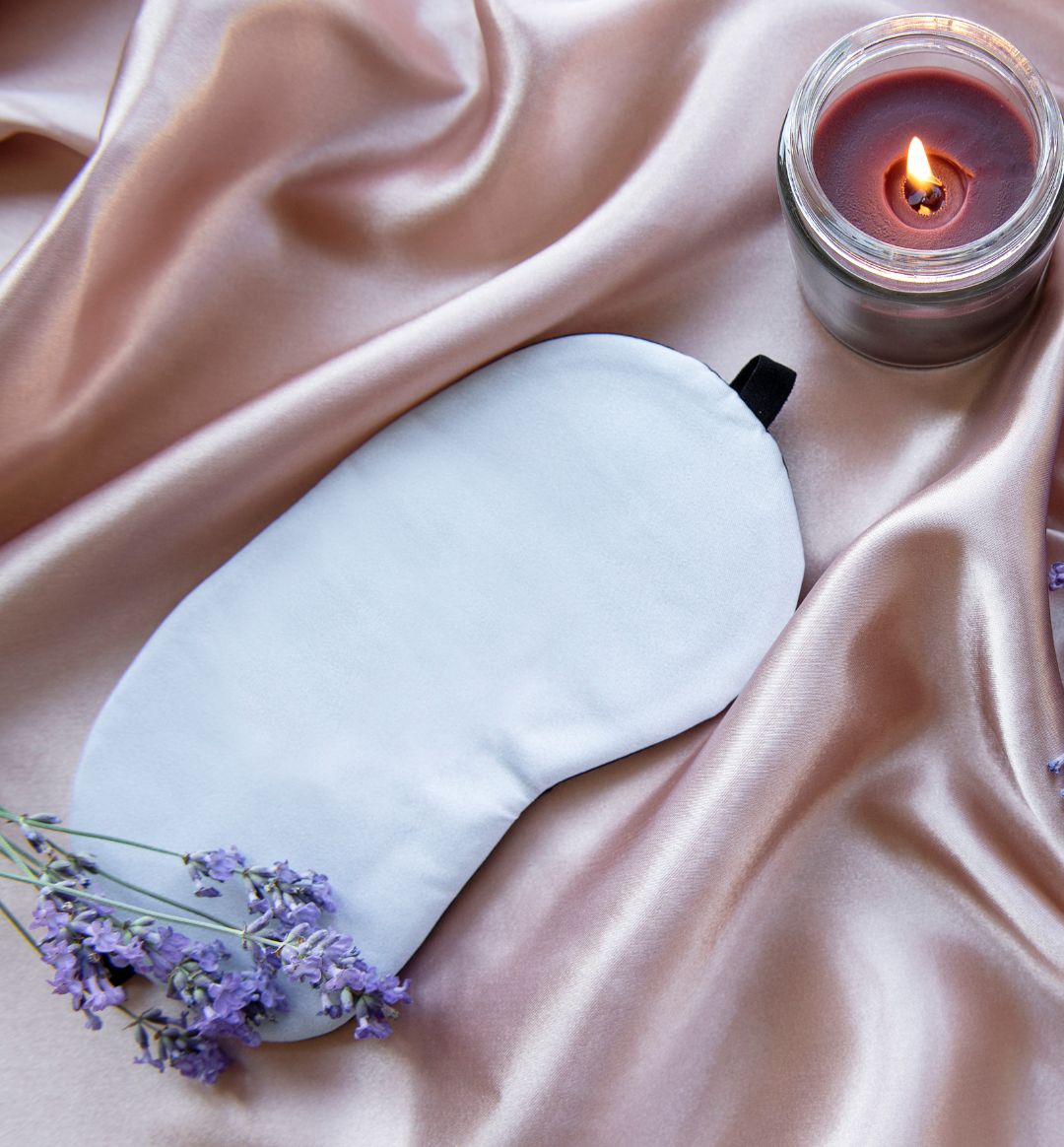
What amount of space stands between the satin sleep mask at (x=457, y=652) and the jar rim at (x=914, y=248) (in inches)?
3.9

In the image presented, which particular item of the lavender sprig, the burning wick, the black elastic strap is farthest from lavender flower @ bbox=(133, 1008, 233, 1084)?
the burning wick

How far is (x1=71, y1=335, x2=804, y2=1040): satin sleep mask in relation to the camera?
2.18 ft

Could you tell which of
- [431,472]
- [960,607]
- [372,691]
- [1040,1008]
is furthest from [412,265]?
[1040,1008]

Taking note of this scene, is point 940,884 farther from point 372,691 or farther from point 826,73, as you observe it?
point 826,73

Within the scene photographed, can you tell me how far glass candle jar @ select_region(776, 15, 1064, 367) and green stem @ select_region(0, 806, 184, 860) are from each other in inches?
17.7

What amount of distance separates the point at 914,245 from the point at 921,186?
3 cm

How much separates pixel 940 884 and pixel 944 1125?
0.40 ft

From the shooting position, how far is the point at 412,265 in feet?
2.38

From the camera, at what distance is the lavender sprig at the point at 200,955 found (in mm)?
600

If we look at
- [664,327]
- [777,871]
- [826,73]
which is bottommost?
[777,871]

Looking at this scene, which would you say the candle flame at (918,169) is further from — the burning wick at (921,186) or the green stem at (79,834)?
the green stem at (79,834)

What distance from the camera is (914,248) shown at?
0.61 meters

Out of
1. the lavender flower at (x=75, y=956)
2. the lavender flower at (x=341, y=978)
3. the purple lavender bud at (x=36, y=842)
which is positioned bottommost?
the lavender flower at (x=341, y=978)

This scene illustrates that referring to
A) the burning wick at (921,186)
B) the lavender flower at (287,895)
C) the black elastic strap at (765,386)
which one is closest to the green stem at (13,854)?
the lavender flower at (287,895)
